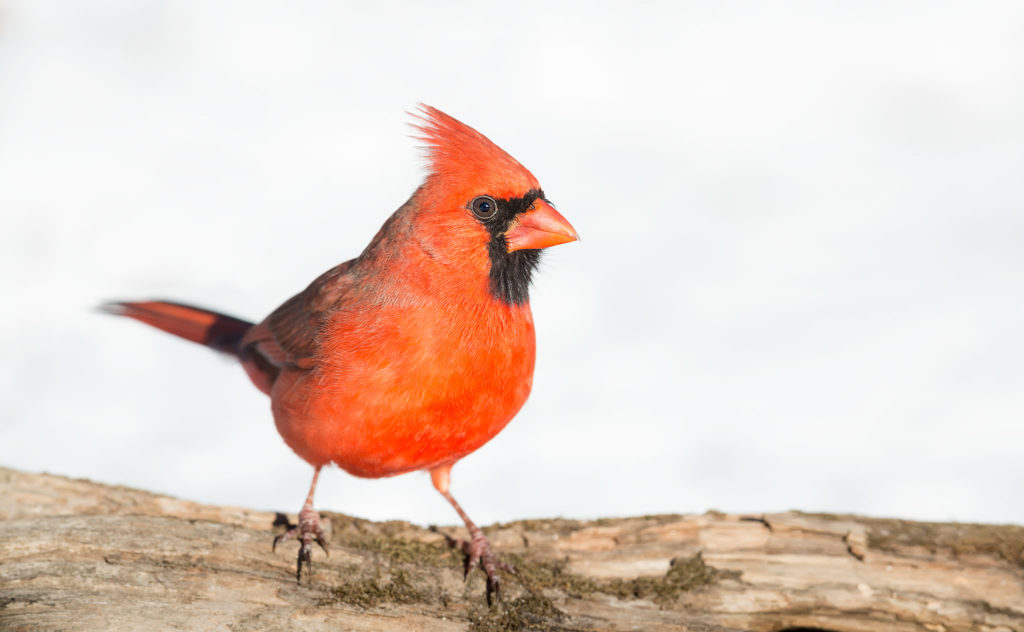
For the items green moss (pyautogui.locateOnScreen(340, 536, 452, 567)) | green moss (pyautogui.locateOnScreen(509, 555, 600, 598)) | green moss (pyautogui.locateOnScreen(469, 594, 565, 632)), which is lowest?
green moss (pyautogui.locateOnScreen(469, 594, 565, 632))

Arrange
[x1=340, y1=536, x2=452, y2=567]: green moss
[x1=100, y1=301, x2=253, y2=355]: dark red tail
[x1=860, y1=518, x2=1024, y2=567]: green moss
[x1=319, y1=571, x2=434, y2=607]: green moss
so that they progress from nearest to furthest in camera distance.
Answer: [x1=319, y1=571, x2=434, y2=607]: green moss < [x1=340, y1=536, x2=452, y2=567]: green moss < [x1=860, y1=518, x2=1024, y2=567]: green moss < [x1=100, y1=301, x2=253, y2=355]: dark red tail

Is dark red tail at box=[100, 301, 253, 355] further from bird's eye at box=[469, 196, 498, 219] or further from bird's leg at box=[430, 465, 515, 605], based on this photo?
bird's eye at box=[469, 196, 498, 219]

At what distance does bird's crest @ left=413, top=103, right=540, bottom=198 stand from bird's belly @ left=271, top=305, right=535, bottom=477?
45cm

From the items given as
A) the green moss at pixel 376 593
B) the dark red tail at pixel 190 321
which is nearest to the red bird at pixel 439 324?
the green moss at pixel 376 593

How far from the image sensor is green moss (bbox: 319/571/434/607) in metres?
3.23

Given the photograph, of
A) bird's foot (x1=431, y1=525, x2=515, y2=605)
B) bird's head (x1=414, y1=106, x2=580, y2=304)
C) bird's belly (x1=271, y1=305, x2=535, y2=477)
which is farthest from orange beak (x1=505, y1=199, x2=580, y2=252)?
bird's foot (x1=431, y1=525, x2=515, y2=605)

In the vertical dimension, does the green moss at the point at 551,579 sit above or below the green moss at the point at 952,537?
below

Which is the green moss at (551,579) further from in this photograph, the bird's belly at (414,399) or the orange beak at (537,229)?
the orange beak at (537,229)

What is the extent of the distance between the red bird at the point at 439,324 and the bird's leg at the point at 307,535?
0.15 ft

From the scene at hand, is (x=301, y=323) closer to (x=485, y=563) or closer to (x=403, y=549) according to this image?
(x=403, y=549)

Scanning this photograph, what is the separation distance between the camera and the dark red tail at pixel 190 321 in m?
4.40

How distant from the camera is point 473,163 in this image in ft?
10.5

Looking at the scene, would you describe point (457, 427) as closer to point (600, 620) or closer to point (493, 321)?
point (493, 321)

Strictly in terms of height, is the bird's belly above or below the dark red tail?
below
